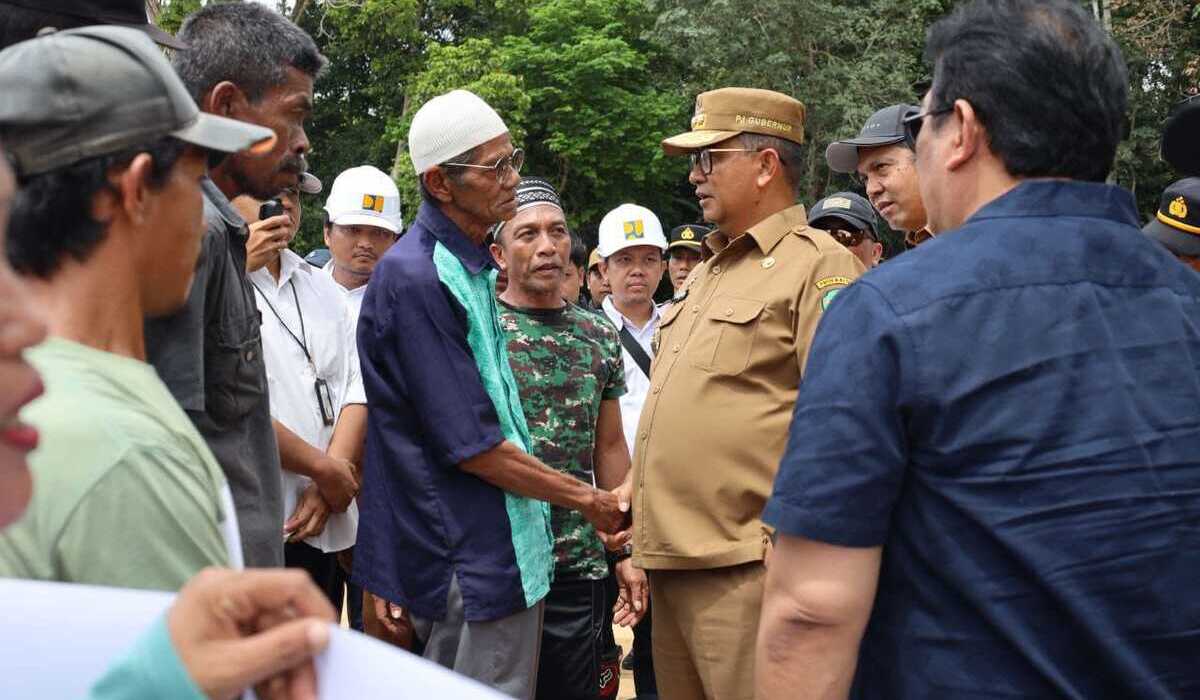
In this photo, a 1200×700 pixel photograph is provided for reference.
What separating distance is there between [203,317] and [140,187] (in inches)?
45.3

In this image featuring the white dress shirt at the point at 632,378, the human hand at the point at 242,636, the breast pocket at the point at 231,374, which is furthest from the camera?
the white dress shirt at the point at 632,378

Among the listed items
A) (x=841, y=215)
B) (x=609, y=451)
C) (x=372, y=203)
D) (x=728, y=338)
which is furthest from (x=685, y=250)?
(x=728, y=338)

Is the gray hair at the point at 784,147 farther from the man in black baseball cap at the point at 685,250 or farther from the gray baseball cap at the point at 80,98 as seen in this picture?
the man in black baseball cap at the point at 685,250

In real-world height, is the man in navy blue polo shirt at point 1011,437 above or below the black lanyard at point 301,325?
above

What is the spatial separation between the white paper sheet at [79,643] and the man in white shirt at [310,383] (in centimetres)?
287

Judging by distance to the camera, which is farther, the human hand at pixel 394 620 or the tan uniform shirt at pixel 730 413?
the human hand at pixel 394 620

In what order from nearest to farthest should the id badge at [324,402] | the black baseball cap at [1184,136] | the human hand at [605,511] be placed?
the black baseball cap at [1184,136], the human hand at [605,511], the id badge at [324,402]

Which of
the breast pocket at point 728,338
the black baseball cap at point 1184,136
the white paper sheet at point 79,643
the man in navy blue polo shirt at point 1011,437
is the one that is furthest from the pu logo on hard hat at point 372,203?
the white paper sheet at point 79,643

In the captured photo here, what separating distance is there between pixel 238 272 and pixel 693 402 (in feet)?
4.78

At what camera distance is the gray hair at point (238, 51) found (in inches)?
113

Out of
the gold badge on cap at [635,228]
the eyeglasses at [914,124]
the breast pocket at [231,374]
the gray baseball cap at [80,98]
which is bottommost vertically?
the gold badge on cap at [635,228]

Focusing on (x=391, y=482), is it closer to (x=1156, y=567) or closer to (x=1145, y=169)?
(x=1156, y=567)

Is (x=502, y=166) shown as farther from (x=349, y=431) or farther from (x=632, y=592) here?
(x=632, y=592)

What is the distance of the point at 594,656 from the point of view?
14.4ft
